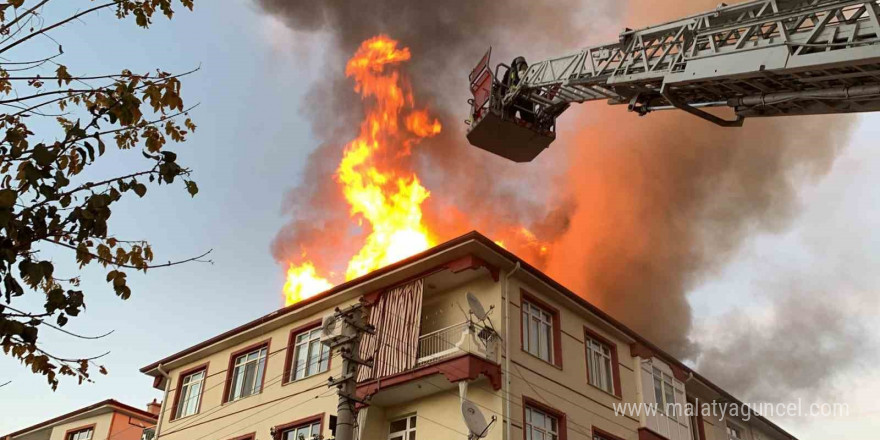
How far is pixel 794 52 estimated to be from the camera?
10.9m

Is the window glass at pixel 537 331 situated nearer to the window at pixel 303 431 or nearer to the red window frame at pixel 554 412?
the red window frame at pixel 554 412

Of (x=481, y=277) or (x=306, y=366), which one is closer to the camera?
(x=481, y=277)

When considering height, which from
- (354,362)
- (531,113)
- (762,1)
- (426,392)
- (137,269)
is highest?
(531,113)

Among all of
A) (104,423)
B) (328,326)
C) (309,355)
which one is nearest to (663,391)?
(309,355)

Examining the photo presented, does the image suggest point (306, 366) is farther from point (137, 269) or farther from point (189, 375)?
point (137, 269)

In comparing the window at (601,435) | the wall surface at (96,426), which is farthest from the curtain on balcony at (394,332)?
the wall surface at (96,426)

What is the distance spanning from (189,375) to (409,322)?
1185cm

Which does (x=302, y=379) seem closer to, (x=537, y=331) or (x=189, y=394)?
(x=189, y=394)

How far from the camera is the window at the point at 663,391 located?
2531 centimetres

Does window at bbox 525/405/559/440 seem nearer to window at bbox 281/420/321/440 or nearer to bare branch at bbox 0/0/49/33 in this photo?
window at bbox 281/420/321/440

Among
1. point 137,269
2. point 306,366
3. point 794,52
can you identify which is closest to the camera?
point 137,269

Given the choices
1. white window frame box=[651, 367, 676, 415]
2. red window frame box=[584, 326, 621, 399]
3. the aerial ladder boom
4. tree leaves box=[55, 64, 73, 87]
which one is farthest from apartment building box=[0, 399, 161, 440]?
tree leaves box=[55, 64, 73, 87]

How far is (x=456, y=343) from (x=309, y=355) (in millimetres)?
5926

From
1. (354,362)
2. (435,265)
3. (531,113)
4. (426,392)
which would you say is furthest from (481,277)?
(354,362)
